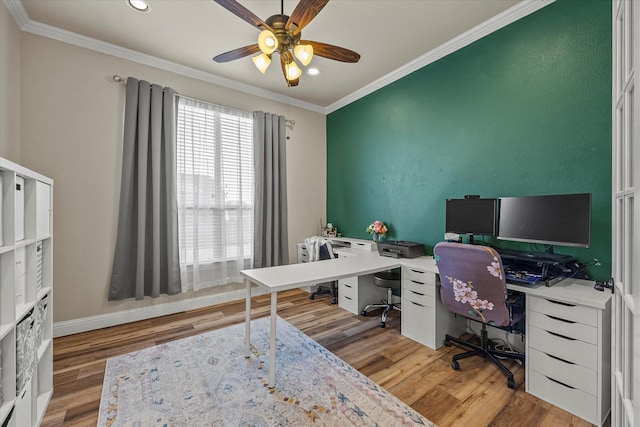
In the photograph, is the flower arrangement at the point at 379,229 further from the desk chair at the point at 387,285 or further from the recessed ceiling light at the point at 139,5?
the recessed ceiling light at the point at 139,5

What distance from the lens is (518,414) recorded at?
1.60m

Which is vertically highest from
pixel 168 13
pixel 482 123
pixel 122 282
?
pixel 168 13

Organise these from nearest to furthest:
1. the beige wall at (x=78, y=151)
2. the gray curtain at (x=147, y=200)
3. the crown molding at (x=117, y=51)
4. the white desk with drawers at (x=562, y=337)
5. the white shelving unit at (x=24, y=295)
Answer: the white shelving unit at (x=24, y=295), the white desk with drawers at (x=562, y=337), the crown molding at (x=117, y=51), the beige wall at (x=78, y=151), the gray curtain at (x=147, y=200)

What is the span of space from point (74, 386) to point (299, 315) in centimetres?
194

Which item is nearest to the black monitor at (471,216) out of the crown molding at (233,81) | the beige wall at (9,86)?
the crown molding at (233,81)

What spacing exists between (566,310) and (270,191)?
125 inches

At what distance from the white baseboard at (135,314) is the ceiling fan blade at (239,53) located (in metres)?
2.70

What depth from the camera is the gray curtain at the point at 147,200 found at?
2.79m

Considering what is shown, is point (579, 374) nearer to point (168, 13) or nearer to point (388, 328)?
point (388, 328)

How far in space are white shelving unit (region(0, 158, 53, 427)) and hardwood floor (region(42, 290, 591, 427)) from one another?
24cm

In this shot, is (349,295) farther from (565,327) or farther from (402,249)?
(565,327)

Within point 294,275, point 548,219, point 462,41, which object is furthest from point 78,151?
point 548,219

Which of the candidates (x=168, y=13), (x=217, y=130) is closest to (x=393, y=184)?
(x=217, y=130)

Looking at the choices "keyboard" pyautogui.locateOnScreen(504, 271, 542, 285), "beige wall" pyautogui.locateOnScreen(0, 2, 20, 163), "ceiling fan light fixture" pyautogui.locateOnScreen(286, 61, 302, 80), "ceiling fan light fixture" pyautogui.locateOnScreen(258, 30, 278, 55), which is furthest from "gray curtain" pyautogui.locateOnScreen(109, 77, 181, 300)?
"keyboard" pyautogui.locateOnScreen(504, 271, 542, 285)
